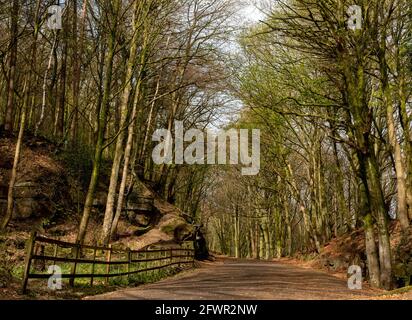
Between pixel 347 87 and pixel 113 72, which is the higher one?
pixel 113 72

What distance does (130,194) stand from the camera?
25.0 m

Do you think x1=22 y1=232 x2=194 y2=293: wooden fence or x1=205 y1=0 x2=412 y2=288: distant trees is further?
x1=205 y1=0 x2=412 y2=288: distant trees

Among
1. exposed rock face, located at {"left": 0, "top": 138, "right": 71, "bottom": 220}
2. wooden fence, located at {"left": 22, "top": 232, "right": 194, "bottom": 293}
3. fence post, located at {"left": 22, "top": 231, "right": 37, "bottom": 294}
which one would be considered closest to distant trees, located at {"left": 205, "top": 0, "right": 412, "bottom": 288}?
wooden fence, located at {"left": 22, "top": 232, "right": 194, "bottom": 293}

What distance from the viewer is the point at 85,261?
10.0 m

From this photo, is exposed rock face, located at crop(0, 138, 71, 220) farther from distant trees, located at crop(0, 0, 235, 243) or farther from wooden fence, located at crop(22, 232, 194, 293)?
wooden fence, located at crop(22, 232, 194, 293)

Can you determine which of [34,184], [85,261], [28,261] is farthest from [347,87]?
[34,184]

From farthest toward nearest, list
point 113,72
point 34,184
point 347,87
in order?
point 113,72
point 34,184
point 347,87

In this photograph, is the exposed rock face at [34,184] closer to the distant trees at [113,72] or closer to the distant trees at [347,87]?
the distant trees at [113,72]

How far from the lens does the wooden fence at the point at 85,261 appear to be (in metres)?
8.56

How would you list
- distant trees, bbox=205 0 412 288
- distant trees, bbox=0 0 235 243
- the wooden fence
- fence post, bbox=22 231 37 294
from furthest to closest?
distant trees, bbox=0 0 235 243
distant trees, bbox=205 0 412 288
the wooden fence
fence post, bbox=22 231 37 294

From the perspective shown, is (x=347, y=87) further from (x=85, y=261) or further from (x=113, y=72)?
(x=113, y=72)

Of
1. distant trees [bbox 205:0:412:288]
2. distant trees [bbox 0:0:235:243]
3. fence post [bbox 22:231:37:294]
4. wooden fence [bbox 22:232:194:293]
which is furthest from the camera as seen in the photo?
distant trees [bbox 0:0:235:243]

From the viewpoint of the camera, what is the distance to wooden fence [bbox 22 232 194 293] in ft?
28.1
